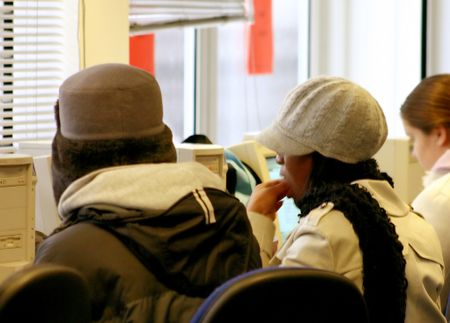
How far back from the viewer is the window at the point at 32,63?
3.21 meters

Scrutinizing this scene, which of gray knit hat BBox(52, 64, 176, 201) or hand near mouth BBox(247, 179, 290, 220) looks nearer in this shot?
gray knit hat BBox(52, 64, 176, 201)

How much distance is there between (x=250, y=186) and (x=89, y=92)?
155 centimetres

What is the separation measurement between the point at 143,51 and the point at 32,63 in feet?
2.82

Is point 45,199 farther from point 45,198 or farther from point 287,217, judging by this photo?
point 287,217

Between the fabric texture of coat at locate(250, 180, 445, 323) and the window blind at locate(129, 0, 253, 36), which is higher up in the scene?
the window blind at locate(129, 0, 253, 36)

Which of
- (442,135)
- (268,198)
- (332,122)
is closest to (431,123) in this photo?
(442,135)

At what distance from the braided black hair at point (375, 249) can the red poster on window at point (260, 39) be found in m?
2.72

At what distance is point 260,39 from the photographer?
4500mm

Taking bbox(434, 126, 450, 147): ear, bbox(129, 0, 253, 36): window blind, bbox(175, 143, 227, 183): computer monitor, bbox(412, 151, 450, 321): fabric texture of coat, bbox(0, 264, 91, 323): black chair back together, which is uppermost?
bbox(129, 0, 253, 36): window blind

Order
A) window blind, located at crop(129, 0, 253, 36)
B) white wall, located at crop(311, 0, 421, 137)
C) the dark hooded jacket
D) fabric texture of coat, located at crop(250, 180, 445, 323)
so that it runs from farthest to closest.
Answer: white wall, located at crop(311, 0, 421, 137), window blind, located at crop(129, 0, 253, 36), fabric texture of coat, located at crop(250, 180, 445, 323), the dark hooded jacket

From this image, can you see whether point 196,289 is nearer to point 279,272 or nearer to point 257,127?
point 279,272

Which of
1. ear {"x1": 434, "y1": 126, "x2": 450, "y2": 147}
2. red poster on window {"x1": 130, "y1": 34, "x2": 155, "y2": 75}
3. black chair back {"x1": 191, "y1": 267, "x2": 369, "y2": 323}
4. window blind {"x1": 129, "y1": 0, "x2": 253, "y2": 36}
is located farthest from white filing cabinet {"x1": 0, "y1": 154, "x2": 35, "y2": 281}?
red poster on window {"x1": 130, "y1": 34, "x2": 155, "y2": 75}

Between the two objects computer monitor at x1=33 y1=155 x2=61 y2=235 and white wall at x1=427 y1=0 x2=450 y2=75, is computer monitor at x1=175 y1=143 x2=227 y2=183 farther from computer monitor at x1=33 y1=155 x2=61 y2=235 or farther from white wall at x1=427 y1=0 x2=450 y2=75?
white wall at x1=427 y1=0 x2=450 y2=75

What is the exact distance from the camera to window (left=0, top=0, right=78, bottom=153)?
3.21 meters
